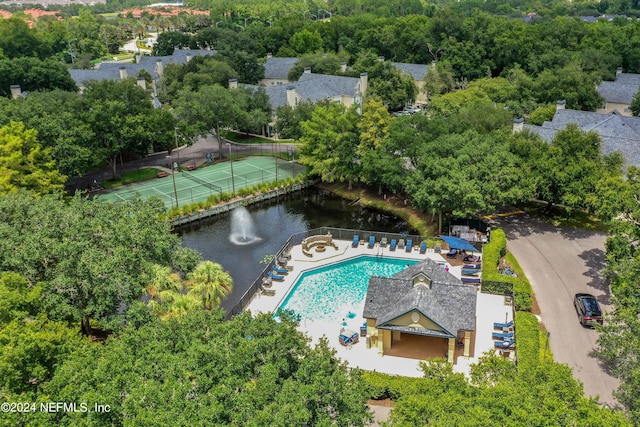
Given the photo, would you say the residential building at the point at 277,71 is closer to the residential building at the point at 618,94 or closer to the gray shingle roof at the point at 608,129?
the gray shingle roof at the point at 608,129

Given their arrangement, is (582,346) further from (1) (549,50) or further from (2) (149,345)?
(1) (549,50)

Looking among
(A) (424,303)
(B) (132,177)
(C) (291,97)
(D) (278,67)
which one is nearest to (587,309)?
(A) (424,303)

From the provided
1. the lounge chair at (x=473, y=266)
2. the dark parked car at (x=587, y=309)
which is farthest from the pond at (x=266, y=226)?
the dark parked car at (x=587, y=309)

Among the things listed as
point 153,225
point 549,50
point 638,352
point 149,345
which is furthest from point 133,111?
point 549,50

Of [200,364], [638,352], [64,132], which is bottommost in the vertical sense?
[638,352]

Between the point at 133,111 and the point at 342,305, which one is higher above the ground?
the point at 133,111

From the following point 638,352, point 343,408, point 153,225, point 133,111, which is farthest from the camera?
point 133,111

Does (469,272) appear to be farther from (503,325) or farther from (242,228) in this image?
(242,228)
